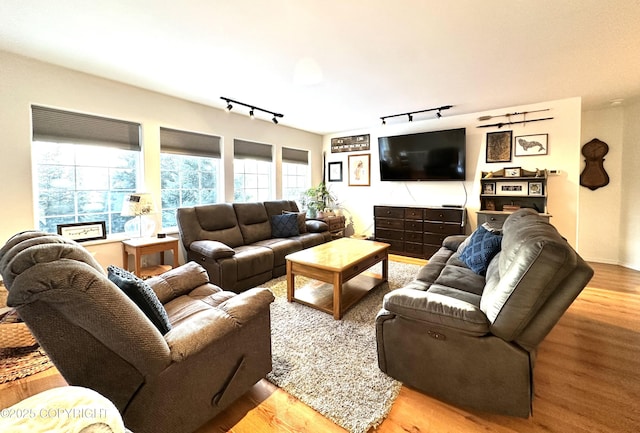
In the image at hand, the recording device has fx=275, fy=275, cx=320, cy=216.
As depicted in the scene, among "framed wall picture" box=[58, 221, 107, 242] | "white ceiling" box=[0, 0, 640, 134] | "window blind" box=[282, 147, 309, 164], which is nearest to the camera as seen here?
"white ceiling" box=[0, 0, 640, 134]

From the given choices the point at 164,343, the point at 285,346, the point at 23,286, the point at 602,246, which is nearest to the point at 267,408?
the point at 285,346

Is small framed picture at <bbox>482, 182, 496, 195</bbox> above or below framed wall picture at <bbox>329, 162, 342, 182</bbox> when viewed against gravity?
below

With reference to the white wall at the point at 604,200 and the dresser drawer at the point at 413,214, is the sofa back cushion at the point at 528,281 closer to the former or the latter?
the dresser drawer at the point at 413,214

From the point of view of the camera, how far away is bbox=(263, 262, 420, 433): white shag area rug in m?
1.56

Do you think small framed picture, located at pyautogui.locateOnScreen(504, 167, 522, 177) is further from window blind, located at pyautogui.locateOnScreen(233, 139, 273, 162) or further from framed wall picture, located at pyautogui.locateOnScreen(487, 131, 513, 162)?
window blind, located at pyautogui.locateOnScreen(233, 139, 273, 162)

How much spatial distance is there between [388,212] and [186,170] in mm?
3487

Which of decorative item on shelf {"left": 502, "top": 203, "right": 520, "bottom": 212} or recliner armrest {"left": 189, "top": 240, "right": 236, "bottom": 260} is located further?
decorative item on shelf {"left": 502, "top": 203, "right": 520, "bottom": 212}

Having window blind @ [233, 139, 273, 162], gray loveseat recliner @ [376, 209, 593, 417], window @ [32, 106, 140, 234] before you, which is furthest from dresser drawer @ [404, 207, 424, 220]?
window @ [32, 106, 140, 234]

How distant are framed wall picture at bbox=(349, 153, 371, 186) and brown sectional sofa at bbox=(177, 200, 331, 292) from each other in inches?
71.9

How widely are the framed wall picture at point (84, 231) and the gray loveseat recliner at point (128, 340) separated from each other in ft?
6.97

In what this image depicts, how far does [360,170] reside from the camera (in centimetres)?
596

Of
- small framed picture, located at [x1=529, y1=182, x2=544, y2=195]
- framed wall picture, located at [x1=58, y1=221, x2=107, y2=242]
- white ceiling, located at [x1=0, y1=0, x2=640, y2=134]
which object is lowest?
framed wall picture, located at [x1=58, y1=221, x2=107, y2=242]

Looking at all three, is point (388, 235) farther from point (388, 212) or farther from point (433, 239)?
point (433, 239)

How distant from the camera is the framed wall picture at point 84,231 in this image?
115 inches
